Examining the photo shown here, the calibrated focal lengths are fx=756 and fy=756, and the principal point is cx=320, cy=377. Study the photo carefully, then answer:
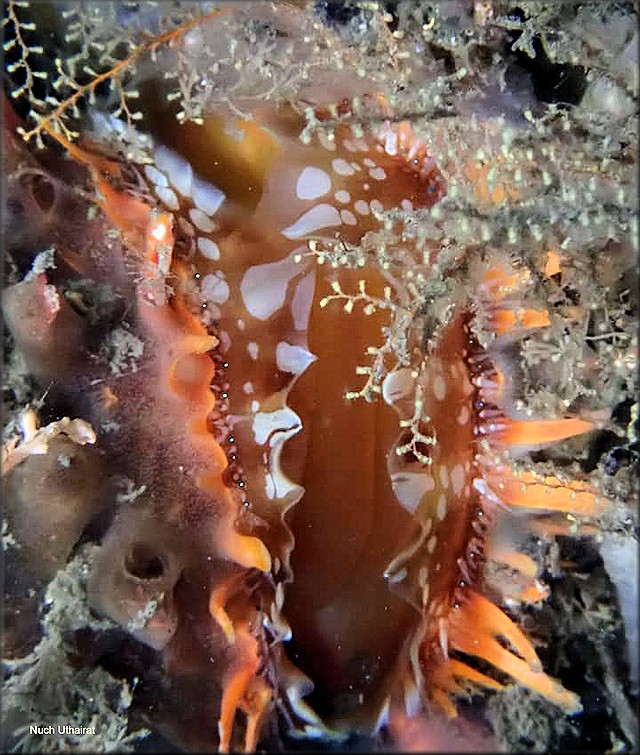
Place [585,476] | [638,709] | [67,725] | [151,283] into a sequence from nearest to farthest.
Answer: [638,709], [151,283], [67,725], [585,476]

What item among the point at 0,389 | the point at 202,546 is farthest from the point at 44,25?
the point at 202,546

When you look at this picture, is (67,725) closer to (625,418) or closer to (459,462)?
(459,462)

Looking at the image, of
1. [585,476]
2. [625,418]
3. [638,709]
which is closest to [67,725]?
[638,709]

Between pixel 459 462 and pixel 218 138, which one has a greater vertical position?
pixel 218 138

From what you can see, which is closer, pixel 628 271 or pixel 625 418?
pixel 628 271

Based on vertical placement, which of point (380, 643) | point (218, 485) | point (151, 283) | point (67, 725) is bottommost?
point (67, 725)

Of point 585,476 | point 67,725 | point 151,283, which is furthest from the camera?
point 585,476

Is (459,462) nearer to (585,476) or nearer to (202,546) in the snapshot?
(585,476)
